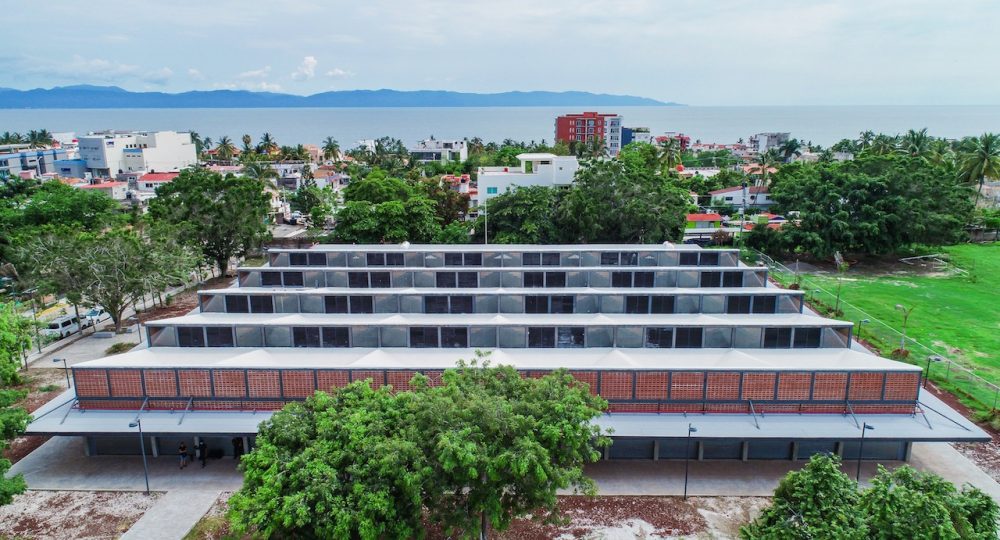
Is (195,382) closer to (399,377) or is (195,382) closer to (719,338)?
(399,377)

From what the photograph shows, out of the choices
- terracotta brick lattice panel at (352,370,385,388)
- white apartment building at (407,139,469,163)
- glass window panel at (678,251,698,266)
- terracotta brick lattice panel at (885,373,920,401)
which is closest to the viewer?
terracotta brick lattice panel at (885,373,920,401)

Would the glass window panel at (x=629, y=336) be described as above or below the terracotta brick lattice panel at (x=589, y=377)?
above

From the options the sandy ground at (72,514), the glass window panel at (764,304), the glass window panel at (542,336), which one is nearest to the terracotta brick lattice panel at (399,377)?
the glass window panel at (542,336)

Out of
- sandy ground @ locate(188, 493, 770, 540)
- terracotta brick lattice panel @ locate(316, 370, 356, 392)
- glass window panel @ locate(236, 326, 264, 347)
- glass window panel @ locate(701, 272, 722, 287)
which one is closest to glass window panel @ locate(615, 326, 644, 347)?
sandy ground @ locate(188, 493, 770, 540)

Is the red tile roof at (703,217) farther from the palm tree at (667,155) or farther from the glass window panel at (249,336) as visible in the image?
the glass window panel at (249,336)

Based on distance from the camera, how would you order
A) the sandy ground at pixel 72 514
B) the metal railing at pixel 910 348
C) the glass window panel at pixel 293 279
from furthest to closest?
the glass window panel at pixel 293 279
the metal railing at pixel 910 348
the sandy ground at pixel 72 514

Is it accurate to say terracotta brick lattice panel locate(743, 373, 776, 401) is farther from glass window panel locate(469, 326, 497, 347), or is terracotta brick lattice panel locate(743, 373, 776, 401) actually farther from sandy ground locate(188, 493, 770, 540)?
glass window panel locate(469, 326, 497, 347)
